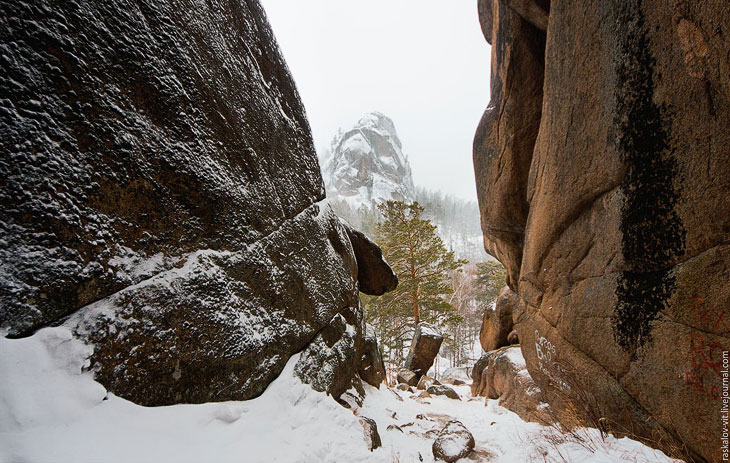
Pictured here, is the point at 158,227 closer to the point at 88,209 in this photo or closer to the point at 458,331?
the point at 88,209

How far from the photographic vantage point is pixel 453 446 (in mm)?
4492

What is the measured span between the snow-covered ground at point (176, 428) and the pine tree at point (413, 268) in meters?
9.70

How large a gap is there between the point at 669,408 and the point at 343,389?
479 cm

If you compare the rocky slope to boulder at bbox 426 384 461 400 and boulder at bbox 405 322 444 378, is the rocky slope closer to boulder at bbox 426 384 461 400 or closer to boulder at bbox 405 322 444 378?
boulder at bbox 405 322 444 378

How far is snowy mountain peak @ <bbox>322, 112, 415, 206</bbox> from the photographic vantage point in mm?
81250

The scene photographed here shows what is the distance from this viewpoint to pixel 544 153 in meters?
5.20

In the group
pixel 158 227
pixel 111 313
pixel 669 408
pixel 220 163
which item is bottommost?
pixel 669 408

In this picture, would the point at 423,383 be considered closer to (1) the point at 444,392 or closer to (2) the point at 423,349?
(2) the point at 423,349

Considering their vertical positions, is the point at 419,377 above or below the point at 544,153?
below

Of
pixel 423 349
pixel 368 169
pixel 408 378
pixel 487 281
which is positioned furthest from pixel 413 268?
pixel 368 169

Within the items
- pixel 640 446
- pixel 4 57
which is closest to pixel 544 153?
pixel 640 446

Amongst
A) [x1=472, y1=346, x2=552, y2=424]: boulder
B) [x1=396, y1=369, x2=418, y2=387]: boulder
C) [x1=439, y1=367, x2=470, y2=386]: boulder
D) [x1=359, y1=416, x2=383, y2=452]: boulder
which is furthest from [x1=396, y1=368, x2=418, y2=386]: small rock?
[x1=359, y1=416, x2=383, y2=452]: boulder

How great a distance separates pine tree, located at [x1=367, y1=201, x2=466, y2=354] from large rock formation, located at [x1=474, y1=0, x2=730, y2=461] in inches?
338

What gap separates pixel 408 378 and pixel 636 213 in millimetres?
11632
